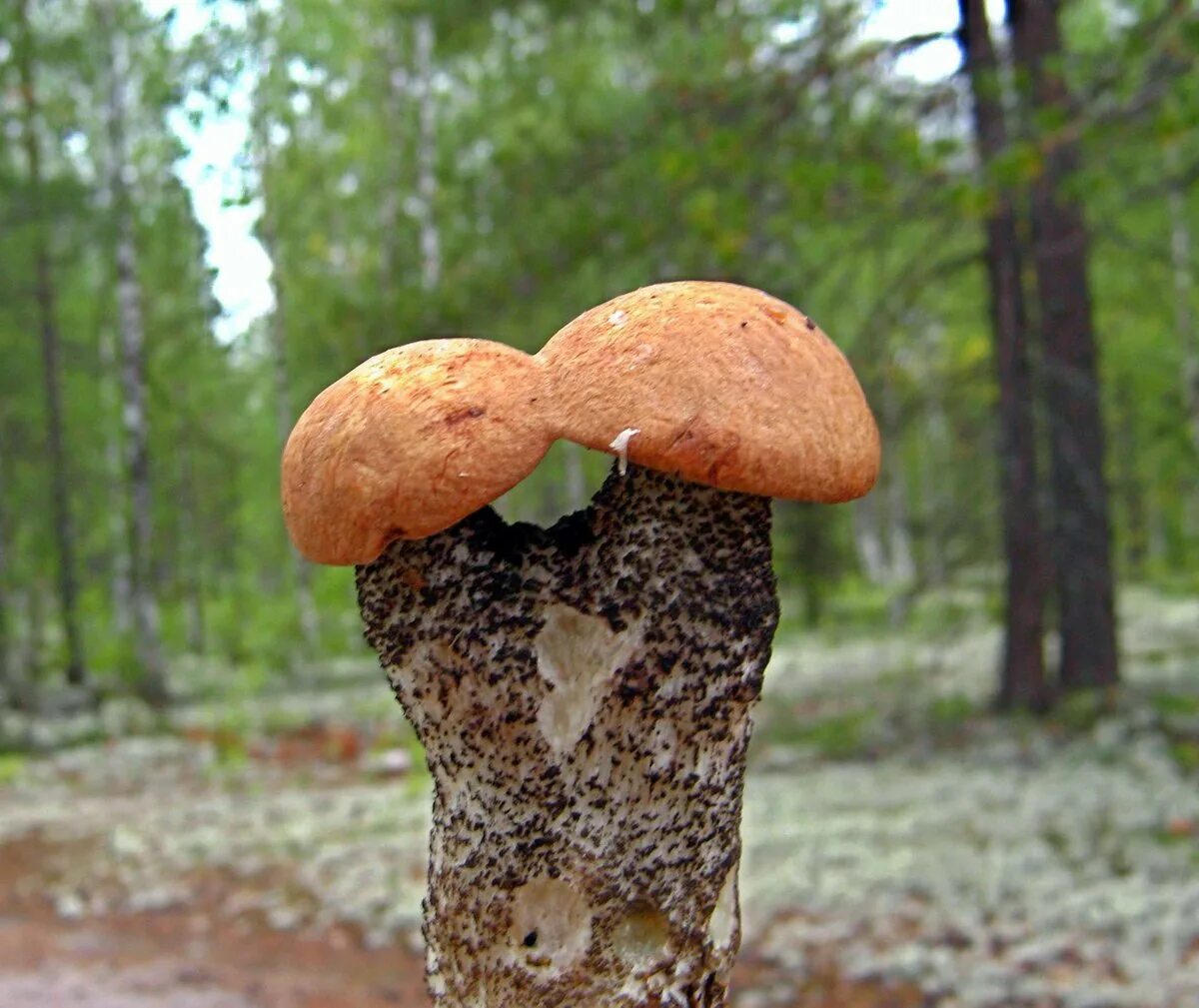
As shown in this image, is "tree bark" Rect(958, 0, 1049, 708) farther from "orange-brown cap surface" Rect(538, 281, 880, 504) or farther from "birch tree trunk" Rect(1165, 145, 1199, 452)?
"birch tree trunk" Rect(1165, 145, 1199, 452)

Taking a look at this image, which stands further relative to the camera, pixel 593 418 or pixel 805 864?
pixel 805 864

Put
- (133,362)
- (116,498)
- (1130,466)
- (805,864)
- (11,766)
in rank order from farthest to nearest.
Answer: (1130,466)
(116,498)
(133,362)
(11,766)
(805,864)

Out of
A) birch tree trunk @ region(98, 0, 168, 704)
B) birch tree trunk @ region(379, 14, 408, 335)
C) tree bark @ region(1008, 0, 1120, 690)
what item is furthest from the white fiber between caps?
birch tree trunk @ region(379, 14, 408, 335)

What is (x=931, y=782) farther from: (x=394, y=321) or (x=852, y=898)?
(x=394, y=321)

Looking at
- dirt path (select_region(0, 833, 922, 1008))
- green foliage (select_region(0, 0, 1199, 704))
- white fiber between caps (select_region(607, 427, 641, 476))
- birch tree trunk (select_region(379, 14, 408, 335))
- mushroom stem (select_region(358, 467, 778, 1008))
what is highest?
birch tree trunk (select_region(379, 14, 408, 335))

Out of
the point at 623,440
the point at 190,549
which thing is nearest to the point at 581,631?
the point at 623,440

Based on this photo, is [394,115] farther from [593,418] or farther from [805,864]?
[593,418]

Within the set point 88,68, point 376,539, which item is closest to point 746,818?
point 376,539
